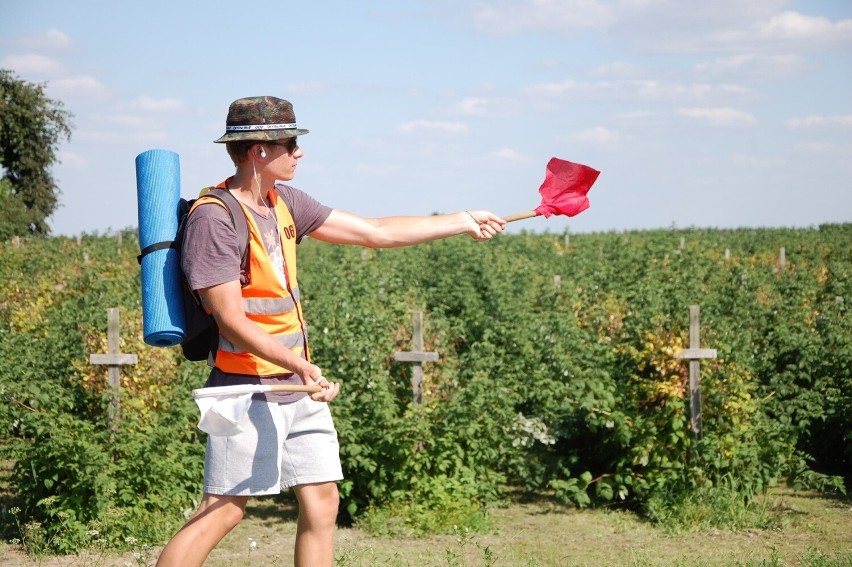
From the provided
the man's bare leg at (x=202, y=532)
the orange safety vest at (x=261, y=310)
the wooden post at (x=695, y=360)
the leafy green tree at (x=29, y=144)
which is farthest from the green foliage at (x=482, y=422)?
the leafy green tree at (x=29, y=144)

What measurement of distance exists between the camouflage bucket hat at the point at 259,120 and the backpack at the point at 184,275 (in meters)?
0.20

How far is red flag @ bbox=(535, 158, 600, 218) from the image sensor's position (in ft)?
12.2

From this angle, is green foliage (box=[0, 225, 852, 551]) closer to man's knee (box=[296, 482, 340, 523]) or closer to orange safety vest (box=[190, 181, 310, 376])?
man's knee (box=[296, 482, 340, 523])

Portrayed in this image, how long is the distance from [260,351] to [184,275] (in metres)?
0.36

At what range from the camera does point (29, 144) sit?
45.1 m

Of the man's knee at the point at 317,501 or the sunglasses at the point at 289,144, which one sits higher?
the sunglasses at the point at 289,144

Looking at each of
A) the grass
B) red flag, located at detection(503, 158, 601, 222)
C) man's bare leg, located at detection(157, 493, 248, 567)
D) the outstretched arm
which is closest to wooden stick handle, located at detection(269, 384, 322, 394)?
man's bare leg, located at detection(157, 493, 248, 567)

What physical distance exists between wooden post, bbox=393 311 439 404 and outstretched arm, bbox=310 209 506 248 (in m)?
3.80

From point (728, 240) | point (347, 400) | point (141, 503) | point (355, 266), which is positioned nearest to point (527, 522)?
point (347, 400)

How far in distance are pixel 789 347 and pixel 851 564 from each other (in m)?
4.18

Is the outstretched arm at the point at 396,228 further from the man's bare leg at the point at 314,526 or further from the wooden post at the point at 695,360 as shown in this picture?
the wooden post at the point at 695,360

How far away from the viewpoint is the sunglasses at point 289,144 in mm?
3295

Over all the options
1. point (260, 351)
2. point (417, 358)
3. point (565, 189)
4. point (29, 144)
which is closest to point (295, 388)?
point (260, 351)

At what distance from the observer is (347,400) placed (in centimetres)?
690
